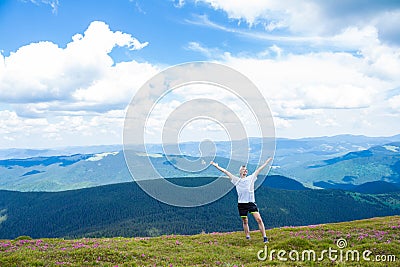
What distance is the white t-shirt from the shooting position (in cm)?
1914

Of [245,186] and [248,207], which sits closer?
[245,186]

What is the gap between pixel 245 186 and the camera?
19344mm

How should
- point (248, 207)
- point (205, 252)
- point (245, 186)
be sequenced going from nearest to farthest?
point (205, 252) < point (245, 186) < point (248, 207)

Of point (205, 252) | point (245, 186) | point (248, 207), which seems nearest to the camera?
point (205, 252)

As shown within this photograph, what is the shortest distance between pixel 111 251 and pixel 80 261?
1.78 meters

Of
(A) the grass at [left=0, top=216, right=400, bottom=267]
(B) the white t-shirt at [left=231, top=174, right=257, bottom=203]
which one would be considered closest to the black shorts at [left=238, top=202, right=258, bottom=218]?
(B) the white t-shirt at [left=231, top=174, right=257, bottom=203]

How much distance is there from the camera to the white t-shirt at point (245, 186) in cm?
1914

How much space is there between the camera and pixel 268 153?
15.5 metres

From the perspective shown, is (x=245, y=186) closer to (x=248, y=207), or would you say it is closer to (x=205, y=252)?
(x=248, y=207)

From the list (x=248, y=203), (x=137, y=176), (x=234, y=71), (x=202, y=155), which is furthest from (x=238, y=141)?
(x=248, y=203)

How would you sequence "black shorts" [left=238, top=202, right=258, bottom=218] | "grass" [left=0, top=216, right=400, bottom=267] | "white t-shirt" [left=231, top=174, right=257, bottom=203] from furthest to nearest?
"black shorts" [left=238, top=202, right=258, bottom=218], "white t-shirt" [left=231, top=174, right=257, bottom=203], "grass" [left=0, top=216, right=400, bottom=267]

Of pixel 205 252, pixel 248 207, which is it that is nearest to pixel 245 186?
pixel 248 207

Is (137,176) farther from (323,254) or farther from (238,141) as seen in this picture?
(323,254)

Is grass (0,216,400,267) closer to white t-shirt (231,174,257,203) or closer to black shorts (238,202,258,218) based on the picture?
black shorts (238,202,258,218)
